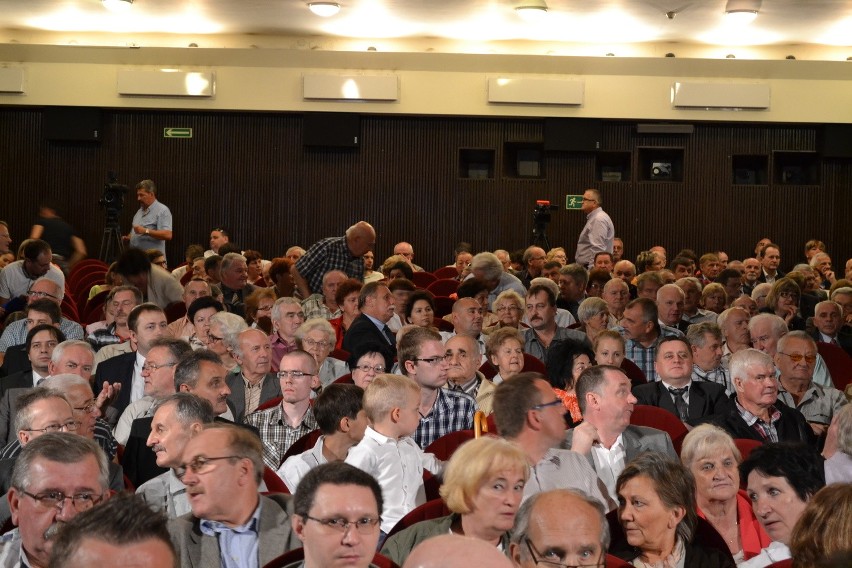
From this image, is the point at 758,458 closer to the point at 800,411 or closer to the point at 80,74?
the point at 800,411

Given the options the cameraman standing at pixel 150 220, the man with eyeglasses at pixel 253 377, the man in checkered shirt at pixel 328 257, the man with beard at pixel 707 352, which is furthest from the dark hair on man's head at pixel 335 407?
the cameraman standing at pixel 150 220

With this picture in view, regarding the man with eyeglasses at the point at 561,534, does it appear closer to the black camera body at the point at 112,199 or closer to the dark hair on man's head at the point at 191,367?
the dark hair on man's head at the point at 191,367

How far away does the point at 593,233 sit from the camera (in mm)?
12430

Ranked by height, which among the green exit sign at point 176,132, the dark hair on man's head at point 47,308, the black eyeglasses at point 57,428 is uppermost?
the green exit sign at point 176,132

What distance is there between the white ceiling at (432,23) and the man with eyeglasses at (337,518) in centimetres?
892

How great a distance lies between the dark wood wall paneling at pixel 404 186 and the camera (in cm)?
1357

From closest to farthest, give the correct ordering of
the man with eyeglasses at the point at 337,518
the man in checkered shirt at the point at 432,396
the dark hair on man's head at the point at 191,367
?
the man with eyeglasses at the point at 337,518 < the dark hair on man's head at the point at 191,367 < the man in checkered shirt at the point at 432,396

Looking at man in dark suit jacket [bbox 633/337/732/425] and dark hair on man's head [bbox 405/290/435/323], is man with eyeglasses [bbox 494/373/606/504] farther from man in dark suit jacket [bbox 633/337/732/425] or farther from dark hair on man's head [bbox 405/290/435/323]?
dark hair on man's head [bbox 405/290/435/323]

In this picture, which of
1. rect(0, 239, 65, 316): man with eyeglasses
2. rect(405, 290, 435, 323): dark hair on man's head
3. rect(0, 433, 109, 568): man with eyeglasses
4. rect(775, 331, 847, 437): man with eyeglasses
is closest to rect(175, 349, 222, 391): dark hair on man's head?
rect(0, 433, 109, 568): man with eyeglasses

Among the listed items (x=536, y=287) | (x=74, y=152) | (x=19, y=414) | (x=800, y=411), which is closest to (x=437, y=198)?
(x=74, y=152)

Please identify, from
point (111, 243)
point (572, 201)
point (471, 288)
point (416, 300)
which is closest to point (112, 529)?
point (416, 300)

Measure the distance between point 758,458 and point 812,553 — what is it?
51.4 inches

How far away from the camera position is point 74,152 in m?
13.6

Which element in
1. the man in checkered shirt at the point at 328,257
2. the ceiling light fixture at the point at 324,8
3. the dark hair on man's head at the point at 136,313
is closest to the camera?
the dark hair on man's head at the point at 136,313
